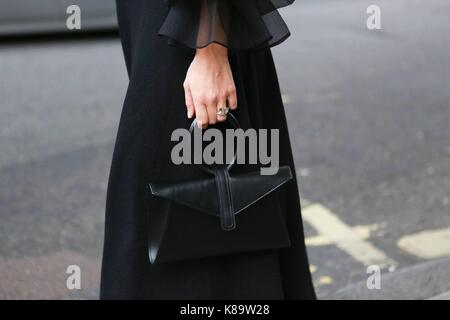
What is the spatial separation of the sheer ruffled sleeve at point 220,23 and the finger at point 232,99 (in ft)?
0.37

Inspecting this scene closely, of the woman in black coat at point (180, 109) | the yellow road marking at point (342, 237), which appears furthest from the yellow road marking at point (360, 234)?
the woman in black coat at point (180, 109)

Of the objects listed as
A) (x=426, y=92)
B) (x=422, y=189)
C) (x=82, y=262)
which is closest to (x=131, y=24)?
(x=82, y=262)

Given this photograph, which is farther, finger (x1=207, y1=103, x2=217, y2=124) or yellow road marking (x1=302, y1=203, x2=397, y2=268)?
yellow road marking (x1=302, y1=203, x2=397, y2=268)

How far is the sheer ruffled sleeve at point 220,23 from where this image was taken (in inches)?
70.3

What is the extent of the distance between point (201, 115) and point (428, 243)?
2020mm

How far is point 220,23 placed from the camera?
1.80m

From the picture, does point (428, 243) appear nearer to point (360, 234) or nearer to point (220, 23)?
point (360, 234)

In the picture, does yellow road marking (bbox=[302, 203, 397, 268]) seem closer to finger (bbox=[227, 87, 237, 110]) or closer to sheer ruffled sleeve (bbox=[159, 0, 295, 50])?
finger (bbox=[227, 87, 237, 110])

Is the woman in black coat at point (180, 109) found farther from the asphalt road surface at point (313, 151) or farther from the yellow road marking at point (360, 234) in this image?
the yellow road marking at point (360, 234)

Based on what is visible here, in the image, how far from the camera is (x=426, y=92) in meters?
6.21

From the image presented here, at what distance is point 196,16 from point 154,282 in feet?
2.31

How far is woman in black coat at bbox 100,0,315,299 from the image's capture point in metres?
1.81

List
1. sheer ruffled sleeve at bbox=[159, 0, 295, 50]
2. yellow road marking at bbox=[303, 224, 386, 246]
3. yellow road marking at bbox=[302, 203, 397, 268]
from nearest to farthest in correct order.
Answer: sheer ruffled sleeve at bbox=[159, 0, 295, 50], yellow road marking at bbox=[302, 203, 397, 268], yellow road marking at bbox=[303, 224, 386, 246]

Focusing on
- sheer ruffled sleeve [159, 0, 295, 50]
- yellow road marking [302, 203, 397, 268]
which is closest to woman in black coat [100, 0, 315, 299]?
sheer ruffled sleeve [159, 0, 295, 50]
